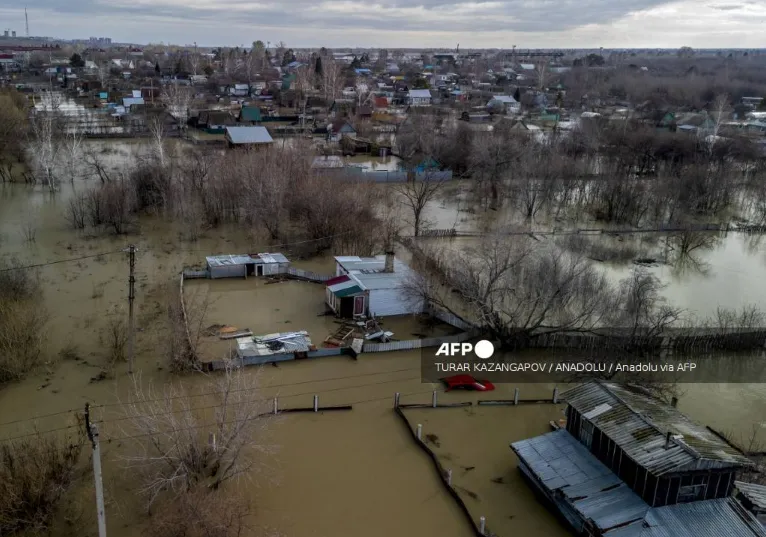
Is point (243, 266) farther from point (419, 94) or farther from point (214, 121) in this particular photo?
point (419, 94)

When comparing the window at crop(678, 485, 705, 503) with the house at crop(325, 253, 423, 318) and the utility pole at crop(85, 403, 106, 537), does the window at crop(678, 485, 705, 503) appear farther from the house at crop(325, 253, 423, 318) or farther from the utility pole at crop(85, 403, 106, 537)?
the house at crop(325, 253, 423, 318)

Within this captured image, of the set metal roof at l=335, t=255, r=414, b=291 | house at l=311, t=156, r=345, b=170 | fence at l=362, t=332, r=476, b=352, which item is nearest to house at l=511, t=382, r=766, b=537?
fence at l=362, t=332, r=476, b=352

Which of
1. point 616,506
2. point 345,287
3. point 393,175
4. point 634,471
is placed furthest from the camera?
point 393,175

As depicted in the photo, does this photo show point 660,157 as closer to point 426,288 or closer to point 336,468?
point 426,288

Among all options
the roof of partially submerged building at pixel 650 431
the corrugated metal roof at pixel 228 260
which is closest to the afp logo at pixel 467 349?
the roof of partially submerged building at pixel 650 431

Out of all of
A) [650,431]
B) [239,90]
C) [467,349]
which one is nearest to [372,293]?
[467,349]

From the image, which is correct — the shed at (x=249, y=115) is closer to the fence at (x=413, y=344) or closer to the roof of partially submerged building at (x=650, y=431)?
the fence at (x=413, y=344)
